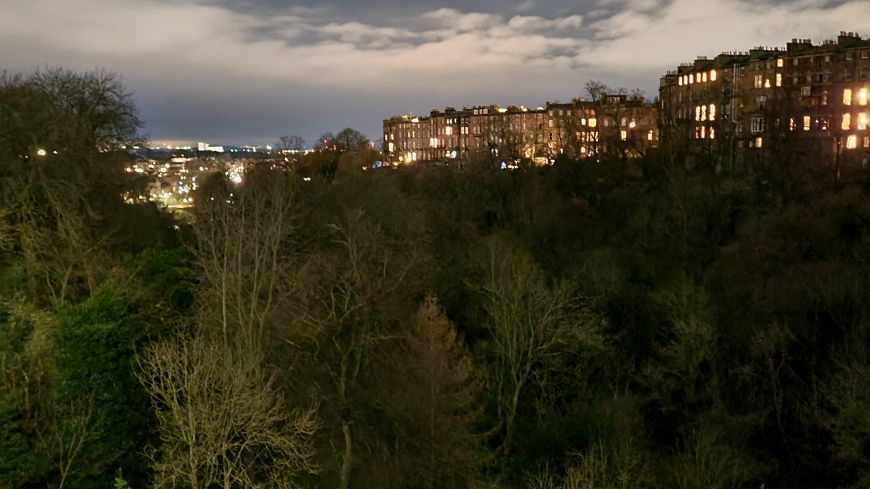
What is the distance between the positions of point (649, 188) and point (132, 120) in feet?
100

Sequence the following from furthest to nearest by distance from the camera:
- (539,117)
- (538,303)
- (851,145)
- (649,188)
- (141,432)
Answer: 1. (539,117)
2. (851,145)
3. (649,188)
4. (538,303)
5. (141,432)

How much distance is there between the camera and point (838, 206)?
36.6 meters

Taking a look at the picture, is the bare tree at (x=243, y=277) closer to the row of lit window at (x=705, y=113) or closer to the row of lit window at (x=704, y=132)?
the row of lit window at (x=704, y=132)

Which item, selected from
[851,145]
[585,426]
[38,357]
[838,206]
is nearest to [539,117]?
[851,145]

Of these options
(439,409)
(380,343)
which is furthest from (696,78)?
(439,409)

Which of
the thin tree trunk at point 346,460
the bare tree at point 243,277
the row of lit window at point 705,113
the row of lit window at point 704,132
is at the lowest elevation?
the thin tree trunk at point 346,460

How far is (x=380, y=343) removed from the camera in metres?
23.4

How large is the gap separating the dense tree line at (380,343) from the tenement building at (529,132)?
757 inches

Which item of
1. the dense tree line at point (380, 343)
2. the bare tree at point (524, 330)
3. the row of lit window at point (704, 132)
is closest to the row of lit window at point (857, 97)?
the row of lit window at point (704, 132)

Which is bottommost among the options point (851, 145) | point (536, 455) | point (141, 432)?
point (536, 455)

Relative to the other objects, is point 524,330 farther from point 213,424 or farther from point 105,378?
point 213,424

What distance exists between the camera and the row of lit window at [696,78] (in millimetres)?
59897

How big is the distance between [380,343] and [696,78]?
48.3m

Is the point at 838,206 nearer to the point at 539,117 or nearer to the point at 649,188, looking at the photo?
the point at 649,188
